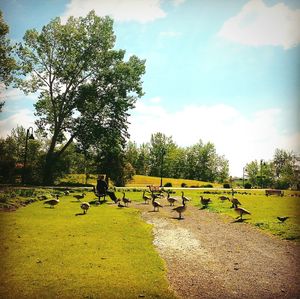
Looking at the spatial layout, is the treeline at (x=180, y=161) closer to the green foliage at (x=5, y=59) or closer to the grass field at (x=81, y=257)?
the green foliage at (x=5, y=59)

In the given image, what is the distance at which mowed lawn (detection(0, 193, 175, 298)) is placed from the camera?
9.82 metres

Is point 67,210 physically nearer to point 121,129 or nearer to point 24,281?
point 24,281

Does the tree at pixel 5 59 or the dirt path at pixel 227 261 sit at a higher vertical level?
the tree at pixel 5 59

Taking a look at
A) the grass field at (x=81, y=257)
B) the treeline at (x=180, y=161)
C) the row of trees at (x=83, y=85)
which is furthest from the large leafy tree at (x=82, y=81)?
the treeline at (x=180, y=161)

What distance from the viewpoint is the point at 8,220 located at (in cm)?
1964

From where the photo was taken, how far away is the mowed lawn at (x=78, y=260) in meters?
9.82

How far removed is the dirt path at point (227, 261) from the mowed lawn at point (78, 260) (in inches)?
33.0

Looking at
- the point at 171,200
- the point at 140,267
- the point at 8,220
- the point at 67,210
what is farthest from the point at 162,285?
the point at 171,200

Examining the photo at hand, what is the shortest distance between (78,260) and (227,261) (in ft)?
21.3

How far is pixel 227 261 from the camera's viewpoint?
13.2 metres

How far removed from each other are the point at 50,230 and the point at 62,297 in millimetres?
8644

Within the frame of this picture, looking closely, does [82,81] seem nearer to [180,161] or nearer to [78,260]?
[78,260]

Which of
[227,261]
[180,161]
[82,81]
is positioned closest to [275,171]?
[180,161]

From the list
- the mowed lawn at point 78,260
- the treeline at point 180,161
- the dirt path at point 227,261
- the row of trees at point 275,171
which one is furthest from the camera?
the treeline at point 180,161
